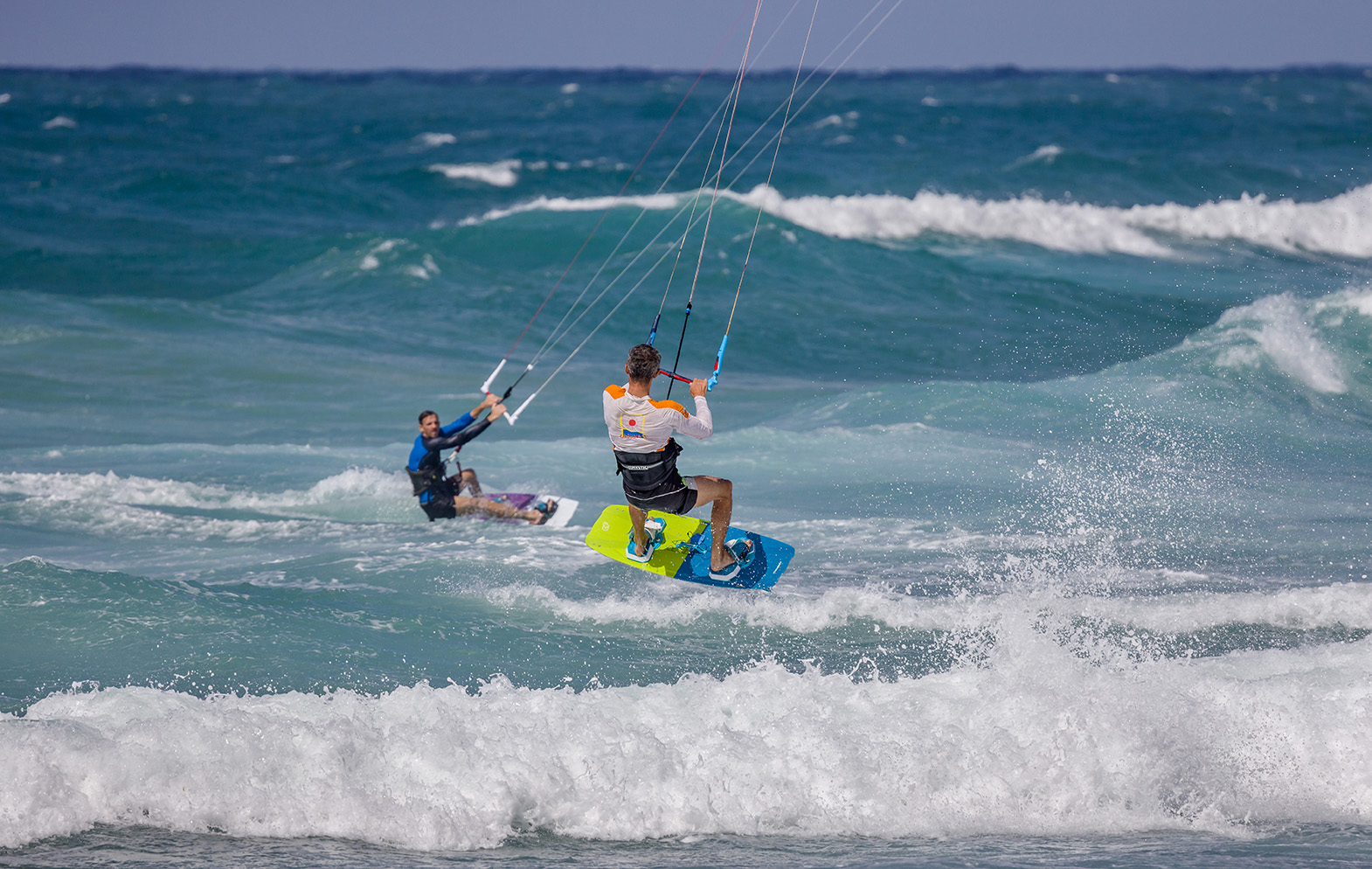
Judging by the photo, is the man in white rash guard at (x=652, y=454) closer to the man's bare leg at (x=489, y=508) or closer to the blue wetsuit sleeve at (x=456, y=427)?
the blue wetsuit sleeve at (x=456, y=427)

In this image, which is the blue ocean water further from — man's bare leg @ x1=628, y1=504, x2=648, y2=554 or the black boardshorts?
the black boardshorts

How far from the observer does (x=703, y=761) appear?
18.9 ft

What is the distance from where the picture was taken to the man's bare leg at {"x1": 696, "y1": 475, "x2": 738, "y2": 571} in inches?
305

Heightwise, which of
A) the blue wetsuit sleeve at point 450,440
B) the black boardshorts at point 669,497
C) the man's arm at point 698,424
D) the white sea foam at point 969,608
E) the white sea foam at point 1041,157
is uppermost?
the white sea foam at point 1041,157

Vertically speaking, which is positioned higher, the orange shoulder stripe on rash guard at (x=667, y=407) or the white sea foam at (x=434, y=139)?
the white sea foam at (x=434, y=139)

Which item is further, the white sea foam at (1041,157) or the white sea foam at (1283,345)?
the white sea foam at (1041,157)

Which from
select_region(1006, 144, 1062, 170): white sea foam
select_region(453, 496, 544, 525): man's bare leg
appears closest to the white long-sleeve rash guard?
select_region(453, 496, 544, 525): man's bare leg

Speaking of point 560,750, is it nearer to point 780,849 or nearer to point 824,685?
point 780,849

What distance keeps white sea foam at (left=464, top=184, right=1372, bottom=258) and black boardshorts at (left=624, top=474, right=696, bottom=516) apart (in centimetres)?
2279

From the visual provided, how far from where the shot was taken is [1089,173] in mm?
37094

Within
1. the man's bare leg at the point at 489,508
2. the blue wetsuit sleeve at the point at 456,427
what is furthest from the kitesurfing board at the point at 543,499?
the blue wetsuit sleeve at the point at 456,427

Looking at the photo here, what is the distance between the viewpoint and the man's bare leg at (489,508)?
36.2 ft

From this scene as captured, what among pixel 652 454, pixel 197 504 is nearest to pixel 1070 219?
pixel 197 504

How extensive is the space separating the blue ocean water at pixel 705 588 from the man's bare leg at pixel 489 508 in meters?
0.43
